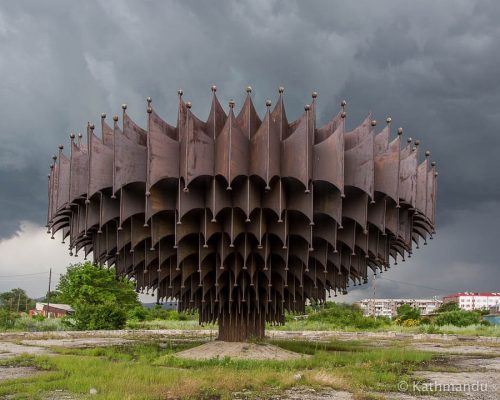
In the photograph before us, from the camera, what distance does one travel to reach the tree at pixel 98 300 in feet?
121

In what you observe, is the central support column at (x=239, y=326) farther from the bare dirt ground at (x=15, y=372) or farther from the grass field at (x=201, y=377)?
the bare dirt ground at (x=15, y=372)

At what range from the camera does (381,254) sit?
1856cm

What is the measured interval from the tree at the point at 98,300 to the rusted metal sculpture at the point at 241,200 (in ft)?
20.5

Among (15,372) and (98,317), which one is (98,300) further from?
(15,372)

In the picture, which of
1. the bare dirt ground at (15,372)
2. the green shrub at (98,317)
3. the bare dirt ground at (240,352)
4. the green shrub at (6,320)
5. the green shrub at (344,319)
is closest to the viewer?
the bare dirt ground at (15,372)

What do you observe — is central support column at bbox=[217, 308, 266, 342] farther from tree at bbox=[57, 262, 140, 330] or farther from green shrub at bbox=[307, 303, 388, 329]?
green shrub at bbox=[307, 303, 388, 329]

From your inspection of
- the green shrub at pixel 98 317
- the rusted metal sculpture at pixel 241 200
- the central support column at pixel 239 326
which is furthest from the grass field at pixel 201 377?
the green shrub at pixel 98 317

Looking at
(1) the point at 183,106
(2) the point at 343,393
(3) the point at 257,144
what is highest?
(1) the point at 183,106

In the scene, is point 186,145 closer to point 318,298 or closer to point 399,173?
point 399,173

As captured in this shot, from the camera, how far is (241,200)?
15.5 metres

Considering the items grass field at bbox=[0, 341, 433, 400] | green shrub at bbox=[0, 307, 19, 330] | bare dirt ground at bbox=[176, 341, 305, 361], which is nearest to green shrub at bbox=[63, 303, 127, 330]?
green shrub at bbox=[0, 307, 19, 330]

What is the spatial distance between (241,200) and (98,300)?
98.5ft

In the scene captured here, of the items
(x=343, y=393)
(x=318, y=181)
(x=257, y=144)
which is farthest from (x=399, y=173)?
(x=343, y=393)

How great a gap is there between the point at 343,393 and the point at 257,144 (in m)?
7.26
